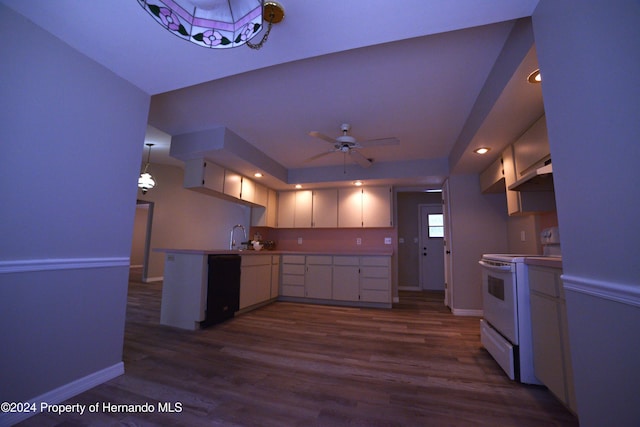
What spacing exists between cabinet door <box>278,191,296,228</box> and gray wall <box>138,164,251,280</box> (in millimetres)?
918

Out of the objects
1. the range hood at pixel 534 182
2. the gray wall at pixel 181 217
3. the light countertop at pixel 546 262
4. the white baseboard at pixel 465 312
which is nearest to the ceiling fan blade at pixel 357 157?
the range hood at pixel 534 182

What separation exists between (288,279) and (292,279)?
8 centimetres

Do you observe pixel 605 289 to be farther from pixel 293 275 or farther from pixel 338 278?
pixel 293 275

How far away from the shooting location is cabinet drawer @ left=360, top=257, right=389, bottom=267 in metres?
4.36

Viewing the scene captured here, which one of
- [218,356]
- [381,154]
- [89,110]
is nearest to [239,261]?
[218,356]

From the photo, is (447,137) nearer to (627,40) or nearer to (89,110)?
(627,40)

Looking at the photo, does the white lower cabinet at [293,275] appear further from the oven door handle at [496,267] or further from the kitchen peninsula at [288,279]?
the oven door handle at [496,267]

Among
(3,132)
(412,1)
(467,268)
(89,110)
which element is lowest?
(467,268)

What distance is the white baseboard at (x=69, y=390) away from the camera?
140 centimetres

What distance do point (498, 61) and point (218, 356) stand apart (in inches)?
131

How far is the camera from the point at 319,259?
467 centimetres

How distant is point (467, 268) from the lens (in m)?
3.95

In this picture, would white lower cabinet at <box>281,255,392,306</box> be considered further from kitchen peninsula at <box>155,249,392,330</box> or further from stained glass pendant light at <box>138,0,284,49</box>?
stained glass pendant light at <box>138,0,284,49</box>

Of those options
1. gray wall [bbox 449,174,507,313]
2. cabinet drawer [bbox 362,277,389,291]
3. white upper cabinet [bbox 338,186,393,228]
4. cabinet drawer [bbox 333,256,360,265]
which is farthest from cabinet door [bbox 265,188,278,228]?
gray wall [bbox 449,174,507,313]
